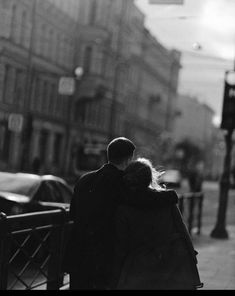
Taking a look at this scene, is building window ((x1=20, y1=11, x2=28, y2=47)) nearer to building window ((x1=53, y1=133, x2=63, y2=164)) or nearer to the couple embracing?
building window ((x1=53, y1=133, x2=63, y2=164))

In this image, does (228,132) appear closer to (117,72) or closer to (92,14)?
(92,14)

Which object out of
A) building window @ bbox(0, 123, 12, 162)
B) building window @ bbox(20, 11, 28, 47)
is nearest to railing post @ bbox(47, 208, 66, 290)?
building window @ bbox(0, 123, 12, 162)

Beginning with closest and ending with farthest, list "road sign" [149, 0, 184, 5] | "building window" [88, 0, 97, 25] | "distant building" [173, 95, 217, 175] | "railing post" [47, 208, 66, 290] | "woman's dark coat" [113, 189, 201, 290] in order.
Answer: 1. "woman's dark coat" [113, 189, 201, 290]
2. "railing post" [47, 208, 66, 290]
3. "road sign" [149, 0, 184, 5]
4. "building window" [88, 0, 97, 25]
5. "distant building" [173, 95, 217, 175]

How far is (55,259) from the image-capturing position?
327 inches

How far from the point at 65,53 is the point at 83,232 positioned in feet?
152

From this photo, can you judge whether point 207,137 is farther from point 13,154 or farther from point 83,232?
point 83,232

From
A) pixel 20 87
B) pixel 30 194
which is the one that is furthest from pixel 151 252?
pixel 20 87

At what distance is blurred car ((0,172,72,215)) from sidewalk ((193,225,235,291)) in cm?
241

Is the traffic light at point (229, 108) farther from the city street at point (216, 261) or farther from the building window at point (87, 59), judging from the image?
the building window at point (87, 59)

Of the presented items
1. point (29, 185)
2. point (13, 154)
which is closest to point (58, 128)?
point (13, 154)

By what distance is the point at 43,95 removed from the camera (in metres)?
47.0

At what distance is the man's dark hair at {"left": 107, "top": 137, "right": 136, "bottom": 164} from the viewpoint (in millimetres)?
5148

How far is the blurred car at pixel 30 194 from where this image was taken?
36.5 ft

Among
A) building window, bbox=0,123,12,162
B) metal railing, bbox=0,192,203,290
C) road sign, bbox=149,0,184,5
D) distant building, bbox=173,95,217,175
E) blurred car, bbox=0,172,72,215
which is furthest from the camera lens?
distant building, bbox=173,95,217,175
